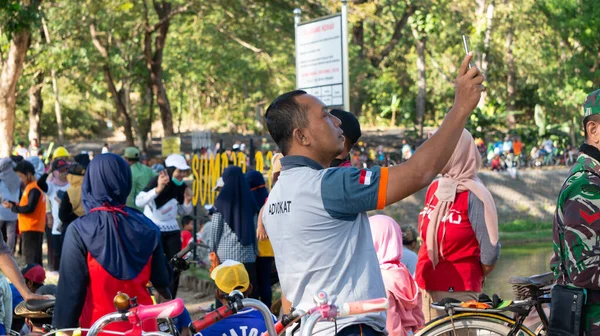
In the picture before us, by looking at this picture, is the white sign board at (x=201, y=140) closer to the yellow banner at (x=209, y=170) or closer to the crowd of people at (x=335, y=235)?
the yellow banner at (x=209, y=170)

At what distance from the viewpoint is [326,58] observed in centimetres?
1090

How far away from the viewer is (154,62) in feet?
93.4

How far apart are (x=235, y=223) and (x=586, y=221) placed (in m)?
4.62

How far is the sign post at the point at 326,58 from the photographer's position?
34.8 ft

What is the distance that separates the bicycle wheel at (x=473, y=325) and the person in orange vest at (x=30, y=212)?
7964 millimetres

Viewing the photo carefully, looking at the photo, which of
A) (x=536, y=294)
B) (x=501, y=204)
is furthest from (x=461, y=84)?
(x=501, y=204)

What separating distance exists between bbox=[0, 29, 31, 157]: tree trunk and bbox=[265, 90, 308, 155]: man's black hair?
42.5ft

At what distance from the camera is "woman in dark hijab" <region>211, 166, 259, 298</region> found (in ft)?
25.8

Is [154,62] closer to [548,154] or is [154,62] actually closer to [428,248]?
[548,154]

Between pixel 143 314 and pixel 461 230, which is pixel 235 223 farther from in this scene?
pixel 143 314

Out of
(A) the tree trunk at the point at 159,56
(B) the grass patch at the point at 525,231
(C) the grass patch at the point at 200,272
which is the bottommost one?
(B) the grass patch at the point at 525,231

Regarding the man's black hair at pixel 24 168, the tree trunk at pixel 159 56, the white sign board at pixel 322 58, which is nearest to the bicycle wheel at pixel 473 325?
the white sign board at pixel 322 58

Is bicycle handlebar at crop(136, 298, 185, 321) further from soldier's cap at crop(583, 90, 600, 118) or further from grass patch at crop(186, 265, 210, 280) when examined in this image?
grass patch at crop(186, 265, 210, 280)

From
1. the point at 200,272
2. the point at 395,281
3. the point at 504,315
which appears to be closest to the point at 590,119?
the point at 504,315
